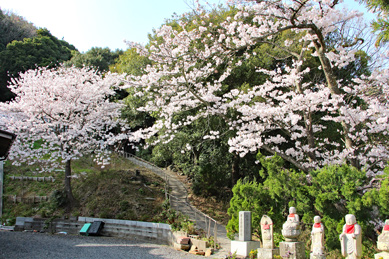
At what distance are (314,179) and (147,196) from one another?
355 inches

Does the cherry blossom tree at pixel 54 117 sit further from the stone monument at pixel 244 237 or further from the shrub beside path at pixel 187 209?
the stone monument at pixel 244 237

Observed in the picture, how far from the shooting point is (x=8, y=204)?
13.7 metres

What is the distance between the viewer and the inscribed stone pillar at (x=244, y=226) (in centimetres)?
736

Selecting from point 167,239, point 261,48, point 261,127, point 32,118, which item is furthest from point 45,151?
point 261,48

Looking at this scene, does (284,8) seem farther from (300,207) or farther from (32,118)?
(32,118)

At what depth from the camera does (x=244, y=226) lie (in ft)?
24.2

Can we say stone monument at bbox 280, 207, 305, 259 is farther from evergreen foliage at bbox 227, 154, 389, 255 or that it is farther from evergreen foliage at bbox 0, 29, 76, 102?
evergreen foliage at bbox 0, 29, 76, 102

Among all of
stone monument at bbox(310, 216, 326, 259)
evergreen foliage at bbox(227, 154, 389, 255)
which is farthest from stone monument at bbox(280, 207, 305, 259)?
evergreen foliage at bbox(227, 154, 389, 255)

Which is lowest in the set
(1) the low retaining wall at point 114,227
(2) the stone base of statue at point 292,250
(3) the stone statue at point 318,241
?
(1) the low retaining wall at point 114,227

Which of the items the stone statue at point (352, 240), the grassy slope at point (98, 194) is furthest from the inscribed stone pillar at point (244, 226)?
the grassy slope at point (98, 194)

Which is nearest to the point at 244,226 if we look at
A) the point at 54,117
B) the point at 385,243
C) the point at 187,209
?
the point at 385,243

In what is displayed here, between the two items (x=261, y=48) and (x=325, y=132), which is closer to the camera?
(x=325, y=132)

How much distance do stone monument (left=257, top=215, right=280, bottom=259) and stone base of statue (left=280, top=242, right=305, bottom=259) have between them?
31 centimetres

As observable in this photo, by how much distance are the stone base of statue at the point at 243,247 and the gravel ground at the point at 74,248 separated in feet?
4.44
